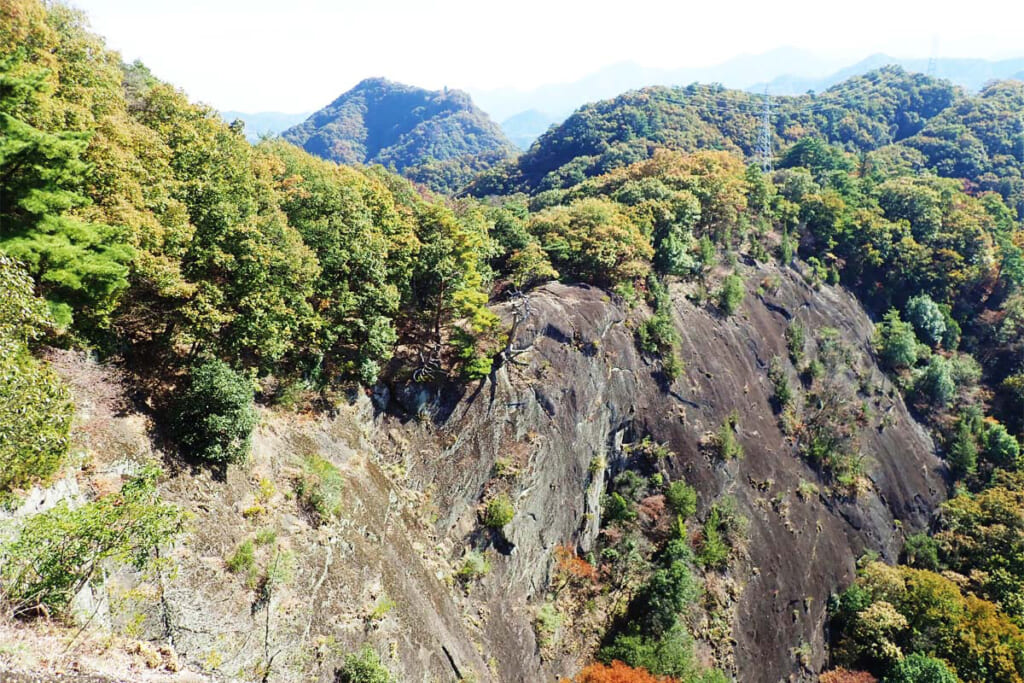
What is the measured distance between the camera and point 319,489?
Answer: 1772 cm

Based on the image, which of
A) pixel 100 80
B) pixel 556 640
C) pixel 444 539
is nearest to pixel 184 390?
pixel 444 539

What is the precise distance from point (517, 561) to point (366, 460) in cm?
947

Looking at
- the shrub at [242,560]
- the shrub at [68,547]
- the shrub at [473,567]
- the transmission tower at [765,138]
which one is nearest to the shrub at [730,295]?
the shrub at [473,567]

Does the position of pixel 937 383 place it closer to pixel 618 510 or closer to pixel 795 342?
pixel 795 342

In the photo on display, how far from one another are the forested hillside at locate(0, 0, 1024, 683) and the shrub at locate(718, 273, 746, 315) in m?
0.65

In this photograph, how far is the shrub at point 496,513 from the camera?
24.0 metres

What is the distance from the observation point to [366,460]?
21281mm

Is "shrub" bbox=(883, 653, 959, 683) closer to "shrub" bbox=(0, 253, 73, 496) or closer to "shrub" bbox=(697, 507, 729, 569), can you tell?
"shrub" bbox=(697, 507, 729, 569)

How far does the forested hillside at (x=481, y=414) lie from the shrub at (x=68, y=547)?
6cm

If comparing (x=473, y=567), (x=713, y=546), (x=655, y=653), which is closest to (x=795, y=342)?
(x=713, y=546)

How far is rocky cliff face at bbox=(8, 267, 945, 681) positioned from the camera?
47.2ft

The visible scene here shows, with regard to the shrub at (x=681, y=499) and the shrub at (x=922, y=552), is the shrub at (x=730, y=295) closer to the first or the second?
the shrub at (x=681, y=499)

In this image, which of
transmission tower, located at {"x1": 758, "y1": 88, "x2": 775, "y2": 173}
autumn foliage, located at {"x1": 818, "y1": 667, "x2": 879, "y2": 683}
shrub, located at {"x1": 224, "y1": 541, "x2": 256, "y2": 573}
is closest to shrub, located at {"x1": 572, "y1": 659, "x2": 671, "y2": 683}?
autumn foliage, located at {"x1": 818, "y1": 667, "x2": 879, "y2": 683}

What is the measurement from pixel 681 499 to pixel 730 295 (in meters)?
18.5
